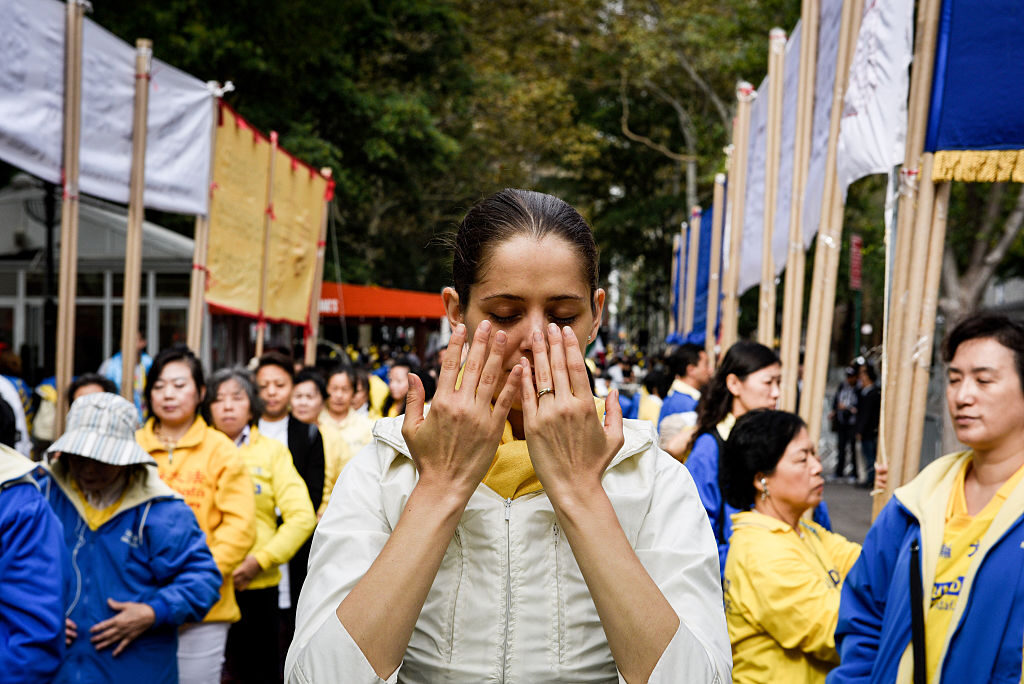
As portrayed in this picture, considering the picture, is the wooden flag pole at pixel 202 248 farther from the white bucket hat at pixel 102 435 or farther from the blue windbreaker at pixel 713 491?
the blue windbreaker at pixel 713 491

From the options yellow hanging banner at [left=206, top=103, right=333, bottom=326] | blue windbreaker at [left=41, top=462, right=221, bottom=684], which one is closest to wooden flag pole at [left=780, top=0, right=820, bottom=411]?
blue windbreaker at [left=41, top=462, right=221, bottom=684]

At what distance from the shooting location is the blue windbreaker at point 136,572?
3836mm

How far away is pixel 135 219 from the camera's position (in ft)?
19.8

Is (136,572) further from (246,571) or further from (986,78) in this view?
(986,78)

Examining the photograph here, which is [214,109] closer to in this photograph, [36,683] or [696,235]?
[36,683]

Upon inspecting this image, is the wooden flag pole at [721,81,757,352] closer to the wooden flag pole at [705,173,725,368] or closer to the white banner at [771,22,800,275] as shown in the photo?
the white banner at [771,22,800,275]

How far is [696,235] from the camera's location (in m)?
15.8

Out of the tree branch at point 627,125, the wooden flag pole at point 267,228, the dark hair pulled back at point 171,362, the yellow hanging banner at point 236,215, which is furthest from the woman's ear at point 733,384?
the tree branch at point 627,125

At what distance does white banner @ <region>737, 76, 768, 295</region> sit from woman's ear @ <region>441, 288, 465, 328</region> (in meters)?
6.72

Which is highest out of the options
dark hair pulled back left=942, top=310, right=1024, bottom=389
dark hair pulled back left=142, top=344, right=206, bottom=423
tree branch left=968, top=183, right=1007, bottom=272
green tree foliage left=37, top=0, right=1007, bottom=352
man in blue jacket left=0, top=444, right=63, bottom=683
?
green tree foliage left=37, top=0, right=1007, bottom=352

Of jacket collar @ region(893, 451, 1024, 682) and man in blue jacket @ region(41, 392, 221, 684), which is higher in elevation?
jacket collar @ region(893, 451, 1024, 682)

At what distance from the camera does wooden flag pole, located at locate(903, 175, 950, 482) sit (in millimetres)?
4117

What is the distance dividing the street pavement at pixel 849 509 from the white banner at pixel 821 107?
17.9ft

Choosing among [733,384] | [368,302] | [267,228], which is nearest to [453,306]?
[733,384]
